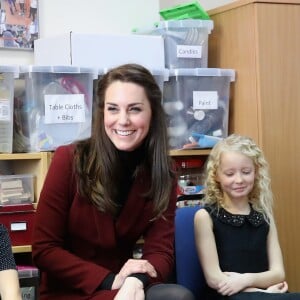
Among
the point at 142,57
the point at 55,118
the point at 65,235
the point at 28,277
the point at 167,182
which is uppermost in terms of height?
the point at 142,57

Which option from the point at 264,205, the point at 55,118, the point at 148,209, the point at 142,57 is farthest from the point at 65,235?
the point at 142,57

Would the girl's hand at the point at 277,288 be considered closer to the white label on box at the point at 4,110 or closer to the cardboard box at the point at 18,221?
the cardboard box at the point at 18,221

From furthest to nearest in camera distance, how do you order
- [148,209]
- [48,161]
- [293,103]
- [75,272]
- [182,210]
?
1. [293,103]
2. [48,161]
3. [182,210]
4. [148,209]
5. [75,272]

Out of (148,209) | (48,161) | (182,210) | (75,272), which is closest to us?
(75,272)

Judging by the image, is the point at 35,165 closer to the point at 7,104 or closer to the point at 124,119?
the point at 7,104

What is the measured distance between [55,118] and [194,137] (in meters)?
0.55

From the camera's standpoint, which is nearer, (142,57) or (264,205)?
(264,205)

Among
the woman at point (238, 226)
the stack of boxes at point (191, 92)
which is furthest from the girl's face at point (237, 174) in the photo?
the stack of boxes at point (191, 92)

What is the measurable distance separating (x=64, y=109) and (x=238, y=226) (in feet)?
2.37

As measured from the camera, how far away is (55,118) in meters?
1.94

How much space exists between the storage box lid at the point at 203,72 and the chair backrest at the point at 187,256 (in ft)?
1.96

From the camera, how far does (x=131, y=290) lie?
136 cm

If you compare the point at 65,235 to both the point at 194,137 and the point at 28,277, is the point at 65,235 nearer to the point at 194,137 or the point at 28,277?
the point at 28,277

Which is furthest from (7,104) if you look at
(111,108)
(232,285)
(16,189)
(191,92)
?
(232,285)
